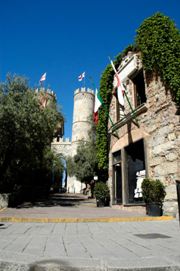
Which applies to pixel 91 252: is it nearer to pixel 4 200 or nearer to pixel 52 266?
pixel 52 266

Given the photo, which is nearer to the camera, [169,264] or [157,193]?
[169,264]

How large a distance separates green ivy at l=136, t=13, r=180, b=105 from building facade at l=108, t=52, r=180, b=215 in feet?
1.80

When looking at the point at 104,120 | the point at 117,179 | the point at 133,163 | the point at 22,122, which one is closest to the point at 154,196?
the point at 133,163

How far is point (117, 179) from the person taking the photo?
45.4 ft

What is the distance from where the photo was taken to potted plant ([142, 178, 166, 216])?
929cm

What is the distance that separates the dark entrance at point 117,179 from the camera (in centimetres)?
1333

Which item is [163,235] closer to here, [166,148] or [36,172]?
[166,148]

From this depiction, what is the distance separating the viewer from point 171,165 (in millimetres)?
9430

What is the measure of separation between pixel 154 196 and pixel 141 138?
116 inches

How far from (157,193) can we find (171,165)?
1.16m

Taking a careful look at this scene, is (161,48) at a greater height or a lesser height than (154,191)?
greater

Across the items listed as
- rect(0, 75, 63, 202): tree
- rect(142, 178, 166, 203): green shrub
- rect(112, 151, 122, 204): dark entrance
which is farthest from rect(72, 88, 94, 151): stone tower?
rect(142, 178, 166, 203): green shrub

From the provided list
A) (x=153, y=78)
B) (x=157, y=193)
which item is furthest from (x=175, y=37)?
(x=157, y=193)

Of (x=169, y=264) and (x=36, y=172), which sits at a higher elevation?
(x=36, y=172)
